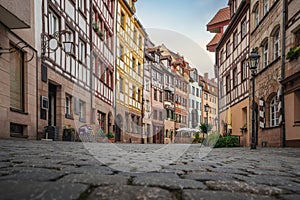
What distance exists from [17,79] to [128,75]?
38.7 ft

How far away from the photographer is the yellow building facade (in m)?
16.1

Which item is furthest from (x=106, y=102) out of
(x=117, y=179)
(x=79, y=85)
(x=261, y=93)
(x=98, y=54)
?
(x=117, y=179)

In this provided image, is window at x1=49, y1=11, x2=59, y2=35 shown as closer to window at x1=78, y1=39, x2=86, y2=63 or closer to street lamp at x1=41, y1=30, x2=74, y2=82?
street lamp at x1=41, y1=30, x2=74, y2=82

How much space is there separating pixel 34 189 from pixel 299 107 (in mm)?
8934

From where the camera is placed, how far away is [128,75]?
65.2 ft

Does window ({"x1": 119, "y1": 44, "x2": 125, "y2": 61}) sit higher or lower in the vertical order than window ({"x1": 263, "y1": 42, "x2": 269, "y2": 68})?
higher

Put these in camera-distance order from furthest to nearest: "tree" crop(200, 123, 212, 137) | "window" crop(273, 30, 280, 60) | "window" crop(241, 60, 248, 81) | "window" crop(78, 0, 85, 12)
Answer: "window" crop(241, 60, 248, 81), "window" crop(78, 0, 85, 12), "tree" crop(200, 123, 212, 137), "window" crop(273, 30, 280, 60)

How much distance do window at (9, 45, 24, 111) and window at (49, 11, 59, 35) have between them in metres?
1.97

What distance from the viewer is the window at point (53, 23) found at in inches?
395

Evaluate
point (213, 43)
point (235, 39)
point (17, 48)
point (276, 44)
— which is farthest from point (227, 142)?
point (213, 43)

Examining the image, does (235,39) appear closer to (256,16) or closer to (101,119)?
(256,16)

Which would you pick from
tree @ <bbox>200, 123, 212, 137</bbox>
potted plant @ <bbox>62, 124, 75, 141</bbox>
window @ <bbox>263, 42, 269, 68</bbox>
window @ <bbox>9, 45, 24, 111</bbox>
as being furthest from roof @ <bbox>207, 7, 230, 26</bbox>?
window @ <bbox>9, 45, 24, 111</bbox>

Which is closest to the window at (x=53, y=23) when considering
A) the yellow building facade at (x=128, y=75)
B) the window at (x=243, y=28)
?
the yellow building facade at (x=128, y=75)

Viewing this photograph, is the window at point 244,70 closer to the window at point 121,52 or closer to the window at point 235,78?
the window at point 235,78
